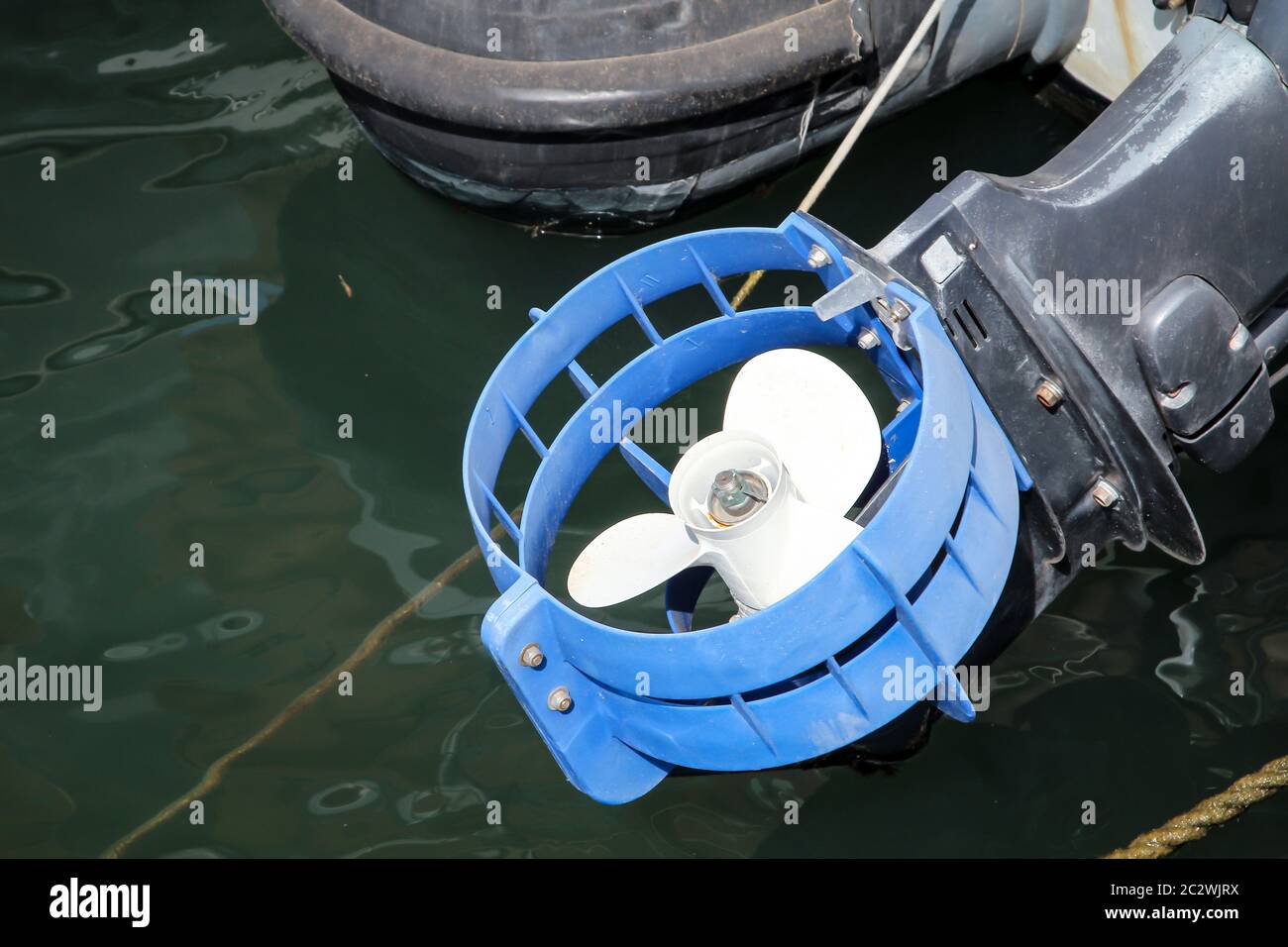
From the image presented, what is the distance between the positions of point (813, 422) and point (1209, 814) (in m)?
1.19

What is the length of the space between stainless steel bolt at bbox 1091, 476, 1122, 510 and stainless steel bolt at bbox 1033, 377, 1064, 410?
8.0 inches

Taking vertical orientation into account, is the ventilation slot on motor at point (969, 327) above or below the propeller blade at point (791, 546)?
above

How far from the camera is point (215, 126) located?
13.0ft

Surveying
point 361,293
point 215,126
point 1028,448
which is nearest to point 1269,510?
point 1028,448

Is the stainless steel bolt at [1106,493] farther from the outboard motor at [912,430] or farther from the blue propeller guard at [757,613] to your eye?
the blue propeller guard at [757,613]

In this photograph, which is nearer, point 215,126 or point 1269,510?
point 1269,510

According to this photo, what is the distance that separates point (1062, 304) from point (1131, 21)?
115cm

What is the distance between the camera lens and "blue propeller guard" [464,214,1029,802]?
86.1 inches

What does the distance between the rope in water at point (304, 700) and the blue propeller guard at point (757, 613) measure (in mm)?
706

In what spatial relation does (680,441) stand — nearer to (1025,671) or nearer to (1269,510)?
(1025,671)

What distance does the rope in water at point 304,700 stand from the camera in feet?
9.85

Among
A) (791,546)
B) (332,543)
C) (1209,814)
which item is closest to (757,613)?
(791,546)

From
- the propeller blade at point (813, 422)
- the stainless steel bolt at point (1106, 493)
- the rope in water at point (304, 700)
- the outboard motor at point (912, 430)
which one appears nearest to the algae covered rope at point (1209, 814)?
the outboard motor at point (912, 430)

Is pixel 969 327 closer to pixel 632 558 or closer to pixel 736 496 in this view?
pixel 736 496
